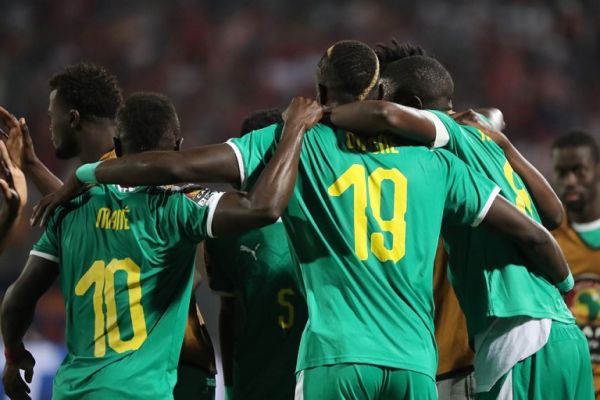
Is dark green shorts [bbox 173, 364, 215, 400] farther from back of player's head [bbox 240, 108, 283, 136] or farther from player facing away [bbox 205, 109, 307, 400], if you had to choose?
back of player's head [bbox 240, 108, 283, 136]

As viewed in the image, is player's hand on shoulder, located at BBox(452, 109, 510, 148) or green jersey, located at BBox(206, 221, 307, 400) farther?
green jersey, located at BBox(206, 221, 307, 400)

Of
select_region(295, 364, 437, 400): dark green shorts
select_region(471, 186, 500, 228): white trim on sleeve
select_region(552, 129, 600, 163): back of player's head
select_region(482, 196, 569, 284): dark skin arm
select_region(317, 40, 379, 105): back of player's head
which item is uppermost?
→ select_region(552, 129, 600, 163): back of player's head

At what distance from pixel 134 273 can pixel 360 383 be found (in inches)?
35.3

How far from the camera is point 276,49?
12281 millimetres

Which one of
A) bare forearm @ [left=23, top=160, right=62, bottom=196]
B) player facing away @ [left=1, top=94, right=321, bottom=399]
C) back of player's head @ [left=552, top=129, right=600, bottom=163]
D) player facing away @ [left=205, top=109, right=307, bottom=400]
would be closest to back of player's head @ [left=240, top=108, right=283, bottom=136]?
player facing away @ [left=205, top=109, right=307, bottom=400]

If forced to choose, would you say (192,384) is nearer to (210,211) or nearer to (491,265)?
(210,211)

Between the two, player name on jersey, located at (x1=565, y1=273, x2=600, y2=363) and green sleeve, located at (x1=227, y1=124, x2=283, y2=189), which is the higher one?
green sleeve, located at (x1=227, y1=124, x2=283, y2=189)

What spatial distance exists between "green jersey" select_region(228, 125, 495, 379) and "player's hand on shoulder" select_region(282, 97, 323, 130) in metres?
0.05

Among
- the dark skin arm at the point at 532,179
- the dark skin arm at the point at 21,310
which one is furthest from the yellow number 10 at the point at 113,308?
the dark skin arm at the point at 532,179

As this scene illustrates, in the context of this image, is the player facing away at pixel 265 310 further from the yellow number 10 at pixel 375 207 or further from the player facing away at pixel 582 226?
the player facing away at pixel 582 226

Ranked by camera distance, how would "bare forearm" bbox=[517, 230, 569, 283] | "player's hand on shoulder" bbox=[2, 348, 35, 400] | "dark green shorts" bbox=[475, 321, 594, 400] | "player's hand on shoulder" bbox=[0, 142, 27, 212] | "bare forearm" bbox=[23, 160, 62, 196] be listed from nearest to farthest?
"bare forearm" bbox=[517, 230, 569, 283] < "dark green shorts" bbox=[475, 321, 594, 400] < "player's hand on shoulder" bbox=[2, 348, 35, 400] < "player's hand on shoulder" bbox=[0, 142, 27, 212] < "bare forearm" bbox=[23, 160, 62, 196]

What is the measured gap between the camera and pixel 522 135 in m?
11.4

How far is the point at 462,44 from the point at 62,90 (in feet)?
27.4

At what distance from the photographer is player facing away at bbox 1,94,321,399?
3473 mm
